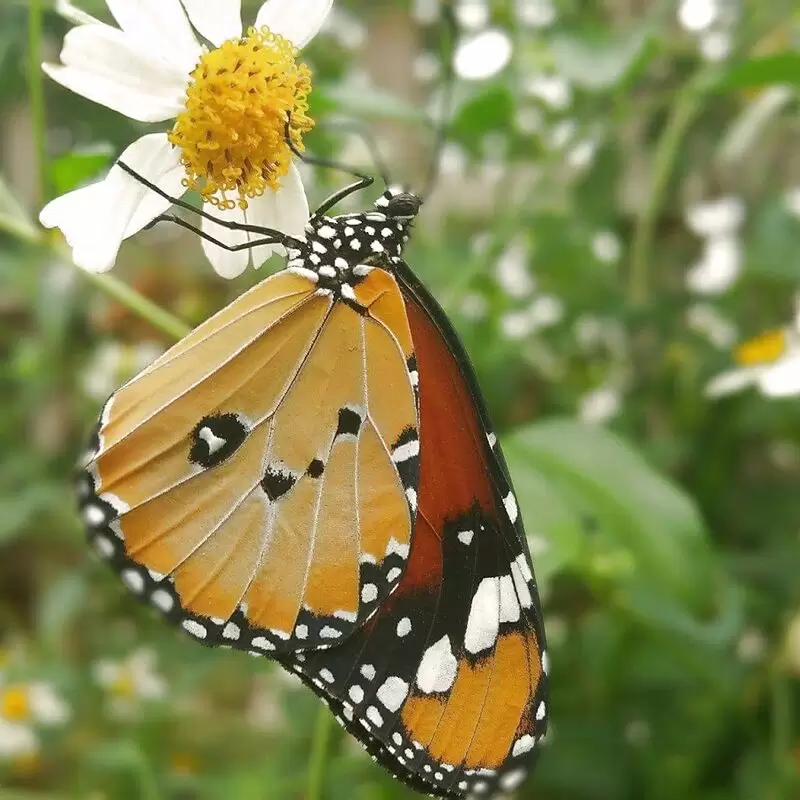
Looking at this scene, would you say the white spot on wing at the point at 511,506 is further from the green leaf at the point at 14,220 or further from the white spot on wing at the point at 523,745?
the green leaf at the point at 14,220

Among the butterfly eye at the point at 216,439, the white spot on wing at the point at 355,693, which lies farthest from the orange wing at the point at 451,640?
the butterfly eye at the point at 216,439

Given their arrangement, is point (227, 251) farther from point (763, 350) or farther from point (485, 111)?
point (763, 350)

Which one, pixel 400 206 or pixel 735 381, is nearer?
pixel 400 206

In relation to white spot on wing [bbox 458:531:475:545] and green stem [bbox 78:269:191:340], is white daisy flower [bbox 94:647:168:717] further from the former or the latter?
white spot on wing [bbox 458:531:475:545]

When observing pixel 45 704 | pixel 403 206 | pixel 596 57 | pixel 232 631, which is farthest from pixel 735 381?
pixel 45 704

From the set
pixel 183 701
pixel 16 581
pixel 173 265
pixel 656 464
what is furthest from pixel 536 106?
pixel 16 581

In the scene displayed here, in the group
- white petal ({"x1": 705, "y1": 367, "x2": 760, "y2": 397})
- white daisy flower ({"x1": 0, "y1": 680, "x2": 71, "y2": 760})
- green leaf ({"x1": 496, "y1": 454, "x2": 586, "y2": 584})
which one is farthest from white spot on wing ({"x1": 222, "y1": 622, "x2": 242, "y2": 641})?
white daisy flower ({"x1": 0, "y1": 680, "x2": 71, "y2": 760})
